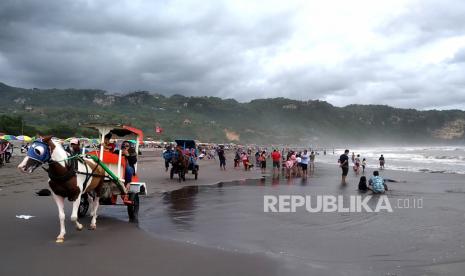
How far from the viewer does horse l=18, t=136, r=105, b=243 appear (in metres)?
7.07

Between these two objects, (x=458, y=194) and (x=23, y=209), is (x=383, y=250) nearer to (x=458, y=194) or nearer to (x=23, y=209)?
(x=23, y=209)

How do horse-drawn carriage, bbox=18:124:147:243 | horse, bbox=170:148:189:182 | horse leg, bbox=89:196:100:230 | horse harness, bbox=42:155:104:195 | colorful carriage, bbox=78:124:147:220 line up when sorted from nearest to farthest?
1. horse-drawn carriage, bbox=18:124:147:243
2. horse harness, bbox=42:155:104:195
3. horse leg, bbox=89:196:100:230
4. colorful carriage, bbox=78:124:147:220
5. horse, bbox=170:148:189:182

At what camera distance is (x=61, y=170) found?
7.51 m

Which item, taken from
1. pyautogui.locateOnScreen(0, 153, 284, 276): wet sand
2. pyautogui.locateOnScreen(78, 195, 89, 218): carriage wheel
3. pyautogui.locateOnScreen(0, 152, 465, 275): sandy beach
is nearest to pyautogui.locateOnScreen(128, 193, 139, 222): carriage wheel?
pyautogui.locateOnScreen(0, 152, 465, 275): sandy beach

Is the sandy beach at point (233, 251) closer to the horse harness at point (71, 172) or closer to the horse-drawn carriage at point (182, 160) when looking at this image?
the horse harness at point (71, 172)

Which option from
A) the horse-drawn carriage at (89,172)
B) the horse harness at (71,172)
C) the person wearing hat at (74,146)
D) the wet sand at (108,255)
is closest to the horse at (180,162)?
the horse-drawn carriage at (89,172)

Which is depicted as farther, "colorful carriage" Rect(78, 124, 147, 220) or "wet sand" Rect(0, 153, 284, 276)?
"colorful carriage" Rect(78, 124, 147, 220)

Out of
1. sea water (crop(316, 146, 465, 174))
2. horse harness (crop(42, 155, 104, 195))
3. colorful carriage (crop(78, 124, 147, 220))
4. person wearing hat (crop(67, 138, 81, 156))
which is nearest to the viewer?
horse harness (crop(42, 155, 104, 195))

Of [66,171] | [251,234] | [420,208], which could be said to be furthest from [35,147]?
[420,208]

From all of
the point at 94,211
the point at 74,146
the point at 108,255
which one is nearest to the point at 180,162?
the point at 94,211

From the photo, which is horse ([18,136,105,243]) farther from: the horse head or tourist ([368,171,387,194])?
tourist ([368,171,387,194])

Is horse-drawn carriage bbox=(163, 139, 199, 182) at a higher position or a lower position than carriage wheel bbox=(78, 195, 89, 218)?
higher

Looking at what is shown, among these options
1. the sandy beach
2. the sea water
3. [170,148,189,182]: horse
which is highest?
[170,148,189,182]: horse

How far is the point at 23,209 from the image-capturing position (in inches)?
445
